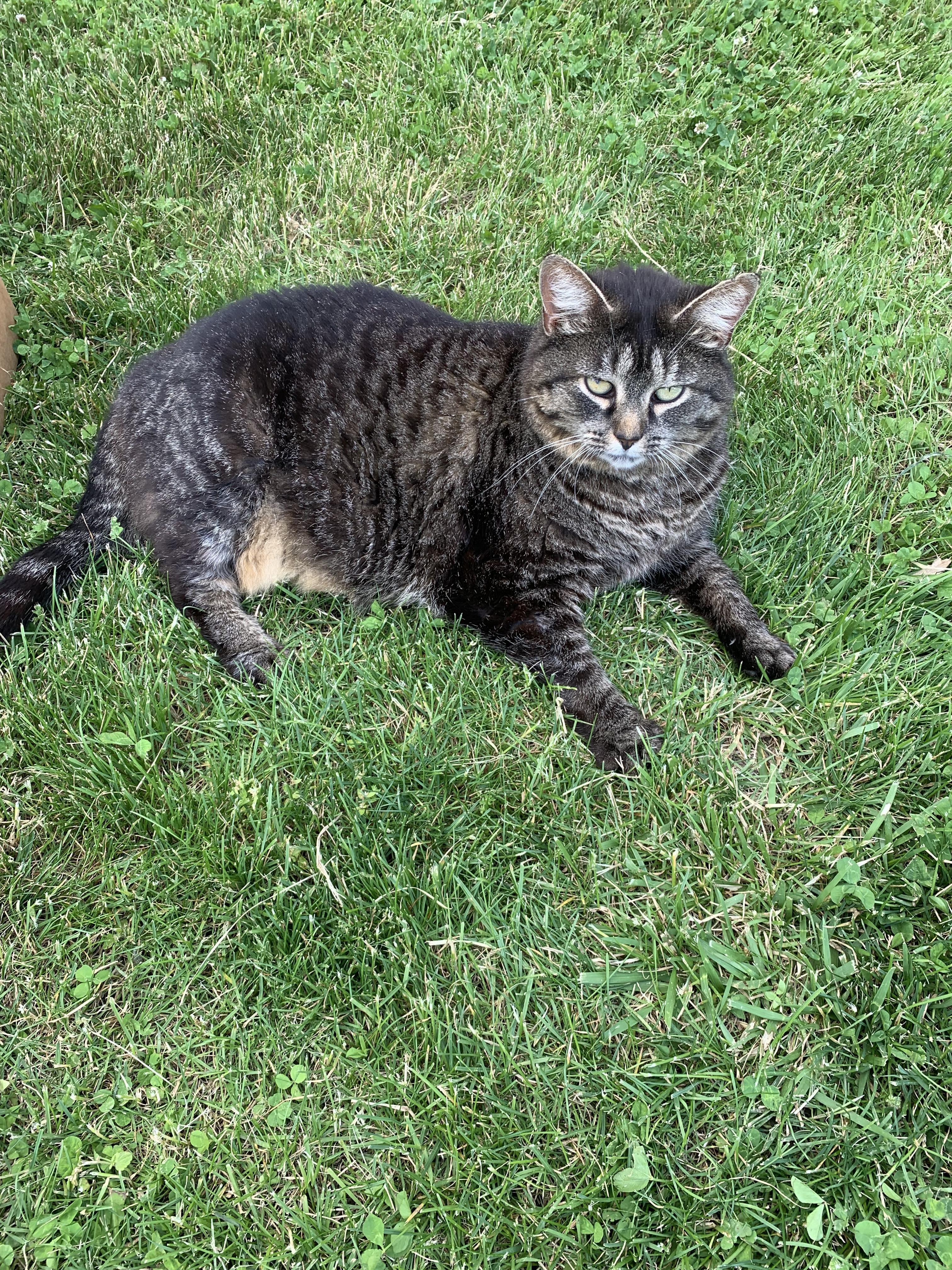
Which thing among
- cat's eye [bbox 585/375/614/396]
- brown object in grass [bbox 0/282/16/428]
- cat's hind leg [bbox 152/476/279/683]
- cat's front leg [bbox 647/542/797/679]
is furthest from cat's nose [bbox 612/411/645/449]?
brown object in grass [bbox 0/282/16/428]

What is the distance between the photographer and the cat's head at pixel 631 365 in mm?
2816

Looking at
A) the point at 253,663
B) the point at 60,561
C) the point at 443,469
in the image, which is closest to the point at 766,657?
the point at 443,469

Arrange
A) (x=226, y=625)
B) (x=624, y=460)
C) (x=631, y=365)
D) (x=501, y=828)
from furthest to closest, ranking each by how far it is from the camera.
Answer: (x=226, y=625), (x=624, y=460), (x=631, y=365), (x=501, y=828)

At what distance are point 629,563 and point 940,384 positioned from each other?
5.15ft

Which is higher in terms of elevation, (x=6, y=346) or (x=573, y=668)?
(x=6, y=346)

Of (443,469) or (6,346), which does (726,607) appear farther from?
(6,346)

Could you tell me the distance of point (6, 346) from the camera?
3.74 m

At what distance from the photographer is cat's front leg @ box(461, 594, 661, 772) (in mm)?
2705

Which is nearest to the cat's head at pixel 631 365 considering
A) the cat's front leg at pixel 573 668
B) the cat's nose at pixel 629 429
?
the cat's nose at pixel 629 429

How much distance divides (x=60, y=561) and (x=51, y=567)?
0.04 meters

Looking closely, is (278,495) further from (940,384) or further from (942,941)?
(940,384)

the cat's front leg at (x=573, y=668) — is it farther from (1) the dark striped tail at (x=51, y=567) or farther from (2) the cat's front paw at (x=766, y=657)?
(1) the dark striped tail at (x=51, y=567)

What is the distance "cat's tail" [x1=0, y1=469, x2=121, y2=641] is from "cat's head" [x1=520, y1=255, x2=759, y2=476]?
1538 millimetres

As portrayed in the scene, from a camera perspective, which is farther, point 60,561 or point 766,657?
point 60,561
